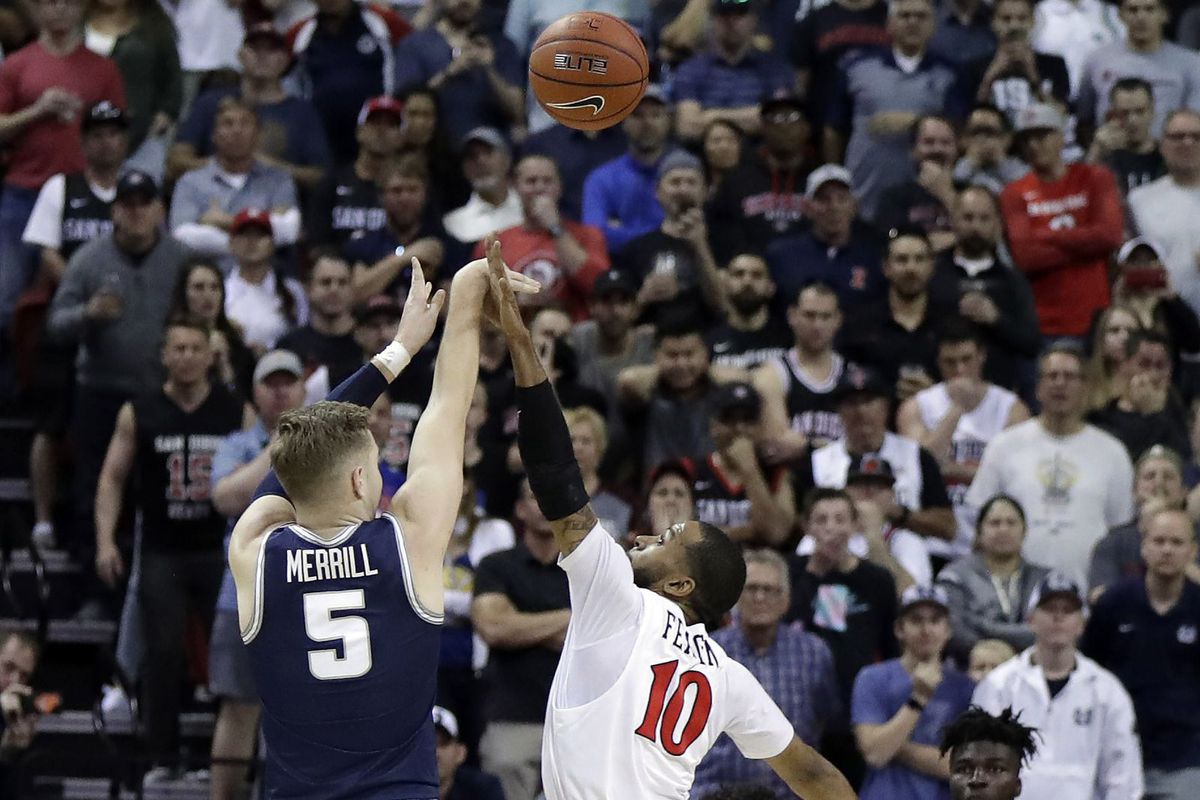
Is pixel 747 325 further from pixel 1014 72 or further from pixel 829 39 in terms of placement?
pixel 1014 72

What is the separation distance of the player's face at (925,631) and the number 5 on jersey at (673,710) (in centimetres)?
477

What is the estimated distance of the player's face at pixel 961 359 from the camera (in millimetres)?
12531

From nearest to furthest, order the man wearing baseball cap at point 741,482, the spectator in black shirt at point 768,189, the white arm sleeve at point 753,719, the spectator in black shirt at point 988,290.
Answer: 1. the white arm sleeve at point 753,719
2. the man wearing baseball cap at point 741,482
3. the spectator in black shirt at point 988,290
4. the spectator in black shirt at point 768,189

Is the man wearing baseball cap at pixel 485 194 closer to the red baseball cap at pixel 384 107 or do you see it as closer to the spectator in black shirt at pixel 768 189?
the red baseball cap at pixel 384 107

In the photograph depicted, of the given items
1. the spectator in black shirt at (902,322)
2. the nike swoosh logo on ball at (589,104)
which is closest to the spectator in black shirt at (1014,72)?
the spectator in black shirt at (902,322)

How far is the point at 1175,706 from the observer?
10.8 meters

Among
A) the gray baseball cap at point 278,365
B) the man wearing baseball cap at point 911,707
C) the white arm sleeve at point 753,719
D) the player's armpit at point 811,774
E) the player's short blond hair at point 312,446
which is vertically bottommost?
the man wearing baseball cap at point 911,707

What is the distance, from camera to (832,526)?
10836 mm

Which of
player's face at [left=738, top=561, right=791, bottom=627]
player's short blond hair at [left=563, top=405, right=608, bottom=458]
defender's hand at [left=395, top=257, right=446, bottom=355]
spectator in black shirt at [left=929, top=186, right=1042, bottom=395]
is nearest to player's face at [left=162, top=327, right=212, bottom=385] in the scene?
player's short blond hair at [left=563, top=405, right=608, bottom=458]

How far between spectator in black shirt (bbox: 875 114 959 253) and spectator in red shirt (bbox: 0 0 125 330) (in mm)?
5807

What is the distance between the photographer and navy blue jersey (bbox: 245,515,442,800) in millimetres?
5348

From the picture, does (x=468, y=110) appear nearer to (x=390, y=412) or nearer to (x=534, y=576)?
(x=390, y=412)

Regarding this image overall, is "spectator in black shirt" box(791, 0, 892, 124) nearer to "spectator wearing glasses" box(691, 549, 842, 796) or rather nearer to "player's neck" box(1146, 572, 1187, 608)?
"player's neck" box(1146, 572, 1187, 608)

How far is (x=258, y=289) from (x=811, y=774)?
26.9ft
